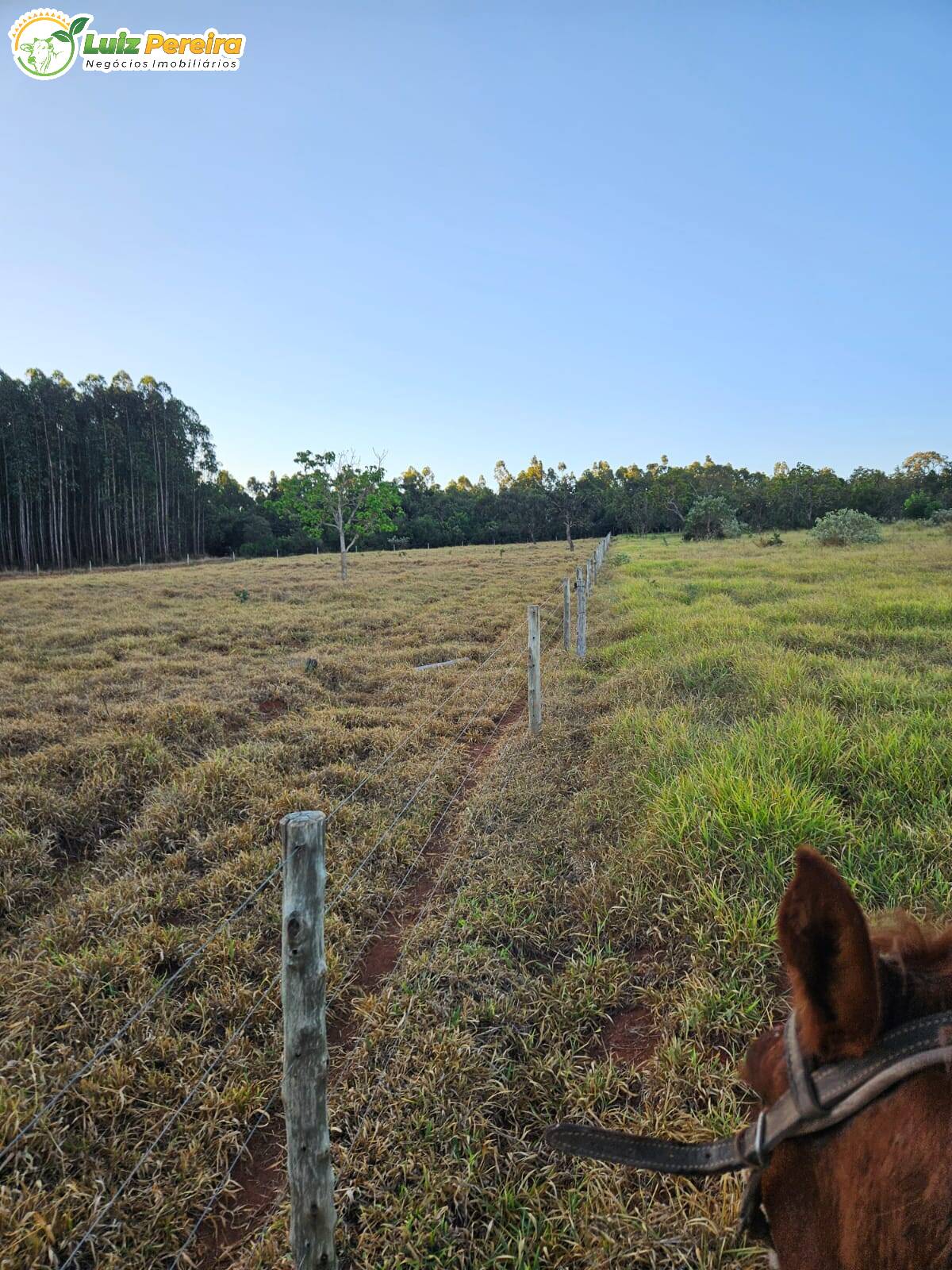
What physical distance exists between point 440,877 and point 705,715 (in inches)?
113

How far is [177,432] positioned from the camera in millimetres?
46125

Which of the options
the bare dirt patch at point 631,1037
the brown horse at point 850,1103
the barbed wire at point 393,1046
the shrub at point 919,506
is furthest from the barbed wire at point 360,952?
the shrub at point 919,506

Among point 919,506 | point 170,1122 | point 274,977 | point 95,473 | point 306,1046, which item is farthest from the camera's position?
point 919,506

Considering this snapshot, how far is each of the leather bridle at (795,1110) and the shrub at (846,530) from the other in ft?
89.9

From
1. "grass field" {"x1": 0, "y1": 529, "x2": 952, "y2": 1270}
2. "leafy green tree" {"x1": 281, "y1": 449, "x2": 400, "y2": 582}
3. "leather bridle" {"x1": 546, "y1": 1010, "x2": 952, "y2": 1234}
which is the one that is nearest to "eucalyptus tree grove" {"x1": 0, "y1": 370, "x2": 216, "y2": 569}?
"leafy green tree" {"x1": 281, "y1": 449, "x2": 400, "y2": 582}

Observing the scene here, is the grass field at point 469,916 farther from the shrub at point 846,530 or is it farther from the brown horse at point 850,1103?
the shrub at point 846,530

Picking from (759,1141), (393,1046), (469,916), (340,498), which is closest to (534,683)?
(469,916)

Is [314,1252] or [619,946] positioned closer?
[314,1252]

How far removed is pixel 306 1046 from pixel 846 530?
30.6 m

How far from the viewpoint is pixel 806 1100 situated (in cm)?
69

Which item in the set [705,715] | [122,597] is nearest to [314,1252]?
[705,715]

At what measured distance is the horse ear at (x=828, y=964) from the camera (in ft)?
2.13

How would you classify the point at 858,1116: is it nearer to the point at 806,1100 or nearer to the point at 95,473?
the point at 806,1100

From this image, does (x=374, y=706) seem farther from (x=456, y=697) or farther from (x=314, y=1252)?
(x=314, y=1252)
